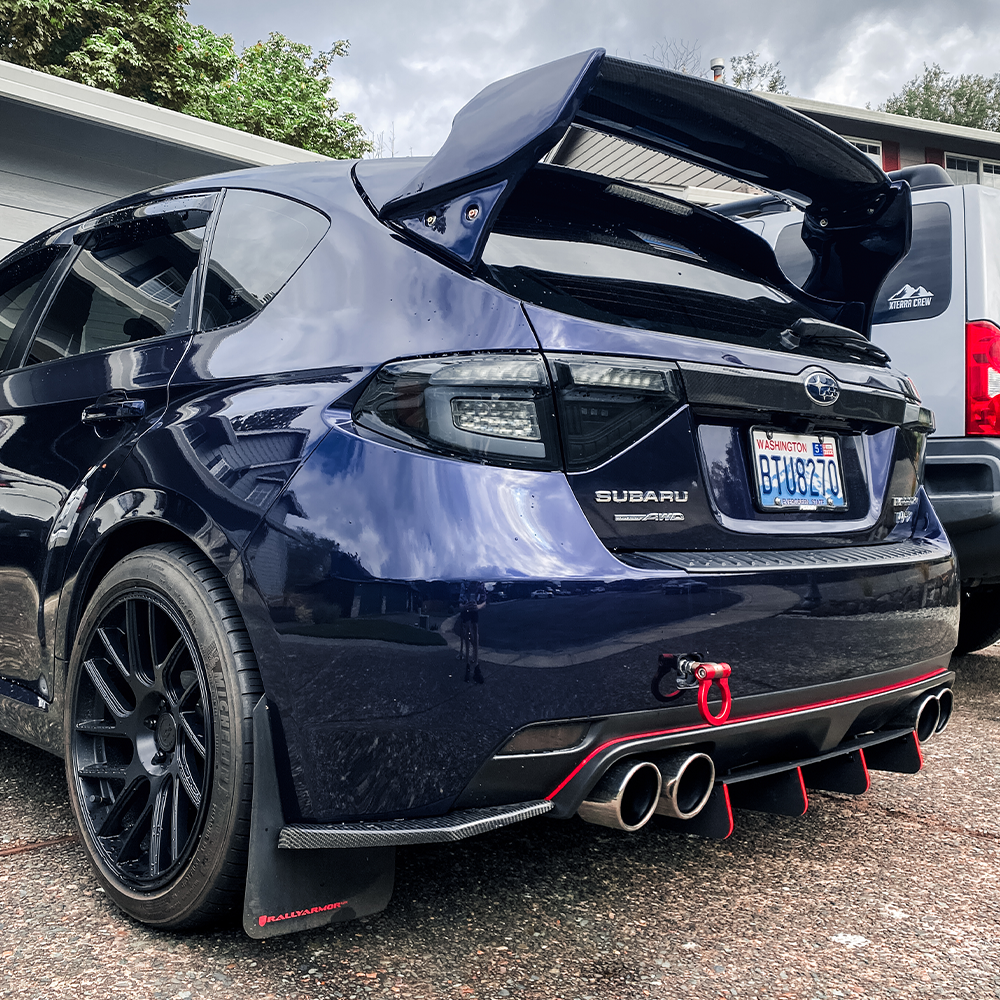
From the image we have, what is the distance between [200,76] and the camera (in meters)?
24.6

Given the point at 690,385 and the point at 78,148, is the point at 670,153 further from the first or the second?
the point at 78,148

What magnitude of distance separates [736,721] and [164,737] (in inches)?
46.5

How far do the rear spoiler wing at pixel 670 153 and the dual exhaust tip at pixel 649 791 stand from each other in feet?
3.18

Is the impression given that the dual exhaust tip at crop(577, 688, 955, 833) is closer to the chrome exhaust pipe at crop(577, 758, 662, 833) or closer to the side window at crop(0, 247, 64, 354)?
the chrome exhaust pipe at crop(577, 758, 662, 833)

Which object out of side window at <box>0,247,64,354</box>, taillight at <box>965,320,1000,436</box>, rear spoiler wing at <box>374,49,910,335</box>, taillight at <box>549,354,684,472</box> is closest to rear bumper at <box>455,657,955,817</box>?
taillight at <box>549,354,684,472</box>

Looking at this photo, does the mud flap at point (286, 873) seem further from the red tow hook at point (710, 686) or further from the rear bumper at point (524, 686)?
the red tow hook at point (710, 686)

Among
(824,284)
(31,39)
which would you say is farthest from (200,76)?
(824,284)

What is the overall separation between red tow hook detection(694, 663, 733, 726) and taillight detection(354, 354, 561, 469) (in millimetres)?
447

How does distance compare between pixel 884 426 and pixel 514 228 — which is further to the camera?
pixel 884 426

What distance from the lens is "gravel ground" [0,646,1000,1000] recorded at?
1.89m

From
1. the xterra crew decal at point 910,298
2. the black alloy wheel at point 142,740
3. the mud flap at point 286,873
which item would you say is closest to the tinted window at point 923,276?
the xterra crew decal at point 910,298

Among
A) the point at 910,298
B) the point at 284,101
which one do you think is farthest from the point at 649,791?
the point at 284,101

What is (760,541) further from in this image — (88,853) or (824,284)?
(88,853)

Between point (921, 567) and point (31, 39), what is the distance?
80.4 feet
